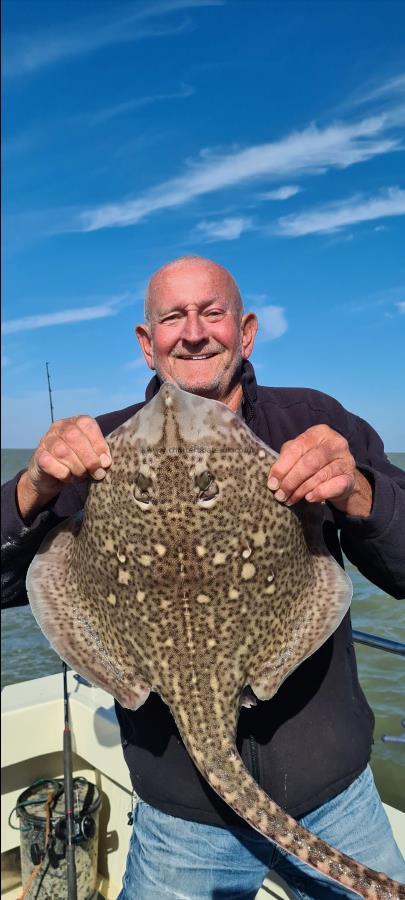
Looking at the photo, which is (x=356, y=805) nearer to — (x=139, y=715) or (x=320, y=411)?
(x=139, y=715)

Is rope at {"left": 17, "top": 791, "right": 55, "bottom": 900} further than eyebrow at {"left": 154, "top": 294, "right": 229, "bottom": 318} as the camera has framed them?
Yes

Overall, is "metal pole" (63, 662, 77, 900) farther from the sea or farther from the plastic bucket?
the sea

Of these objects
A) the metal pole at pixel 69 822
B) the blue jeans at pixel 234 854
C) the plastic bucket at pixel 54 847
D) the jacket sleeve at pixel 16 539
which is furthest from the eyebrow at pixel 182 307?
the plastic bucket at pixel 54 847

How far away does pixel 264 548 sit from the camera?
6.70 ft

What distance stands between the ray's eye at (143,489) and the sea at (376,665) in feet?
17.9

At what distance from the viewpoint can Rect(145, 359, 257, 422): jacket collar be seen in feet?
9.71

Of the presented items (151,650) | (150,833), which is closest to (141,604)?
(151,650)

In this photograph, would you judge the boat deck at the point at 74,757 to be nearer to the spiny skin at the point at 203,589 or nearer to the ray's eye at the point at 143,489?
the spiny skin at the point at 203,589

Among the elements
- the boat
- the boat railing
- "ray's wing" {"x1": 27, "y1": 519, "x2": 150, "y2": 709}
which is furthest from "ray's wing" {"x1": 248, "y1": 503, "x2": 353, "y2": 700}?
the boat

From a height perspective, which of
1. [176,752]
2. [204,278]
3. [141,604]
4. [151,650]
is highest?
[204,278]

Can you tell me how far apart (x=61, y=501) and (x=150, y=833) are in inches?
57.2

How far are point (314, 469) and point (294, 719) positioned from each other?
4.10ft

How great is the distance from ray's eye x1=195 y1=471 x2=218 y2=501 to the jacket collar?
3.37ft

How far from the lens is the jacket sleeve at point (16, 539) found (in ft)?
8.00
